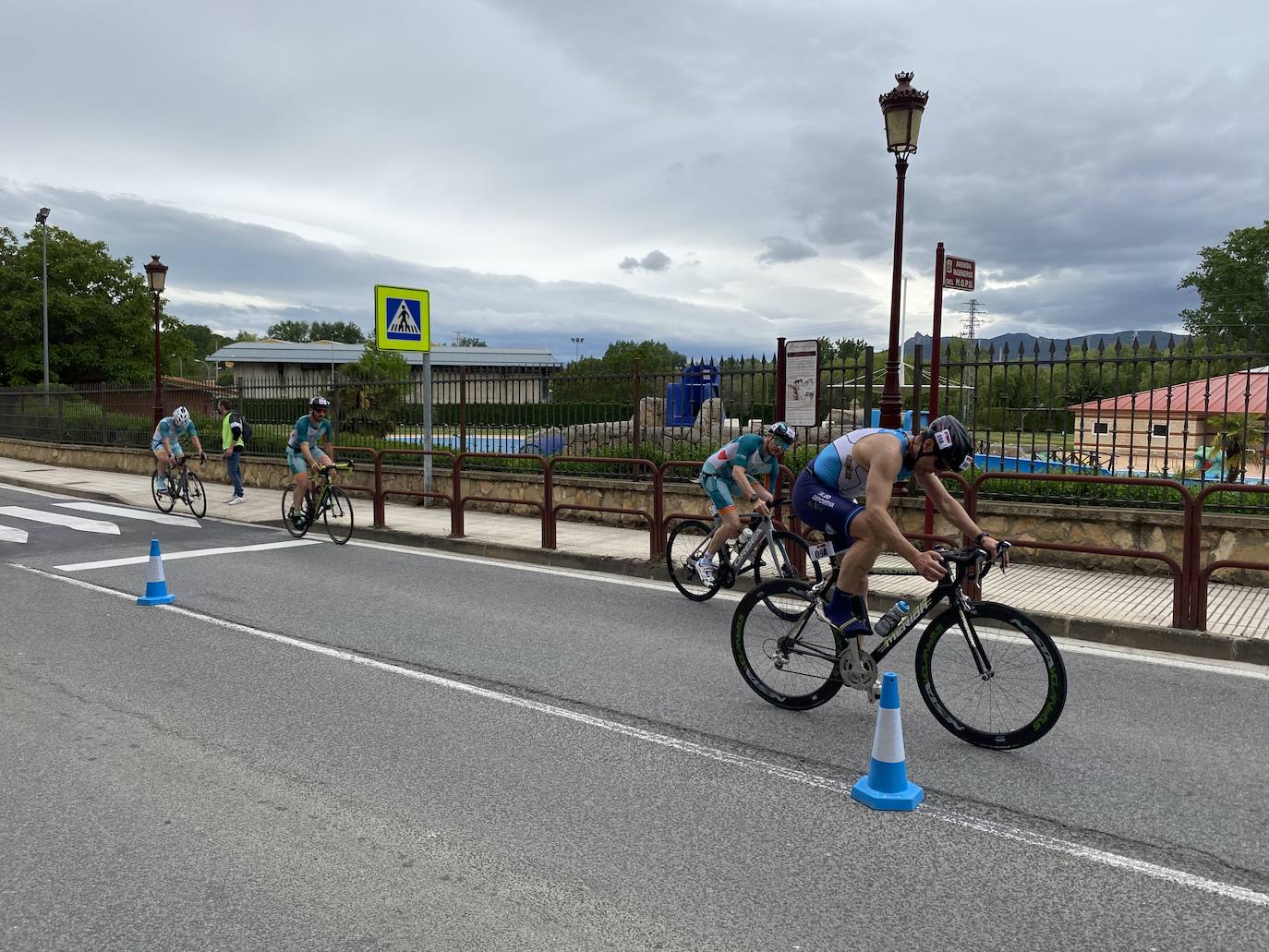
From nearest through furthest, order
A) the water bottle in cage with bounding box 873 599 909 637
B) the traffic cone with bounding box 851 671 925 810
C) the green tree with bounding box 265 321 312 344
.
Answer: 1. the traffic cone with bounding box 851 671 925 810
2. the water bottle in cage with bounding box 873 599 909 637
3. the green tree with bounding box 265 321 312 344

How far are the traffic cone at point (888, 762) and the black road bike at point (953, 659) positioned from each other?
849 mm

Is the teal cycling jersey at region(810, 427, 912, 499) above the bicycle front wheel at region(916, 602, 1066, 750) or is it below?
above

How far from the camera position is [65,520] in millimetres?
14836

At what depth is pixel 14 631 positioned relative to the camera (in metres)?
7.43

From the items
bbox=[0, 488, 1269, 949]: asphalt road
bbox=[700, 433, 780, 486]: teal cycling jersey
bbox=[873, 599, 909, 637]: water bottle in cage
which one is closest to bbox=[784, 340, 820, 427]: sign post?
bbox=[700, 433, 780, 486]: teal cycling jersey

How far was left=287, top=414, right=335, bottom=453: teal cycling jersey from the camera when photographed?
41.9 ft

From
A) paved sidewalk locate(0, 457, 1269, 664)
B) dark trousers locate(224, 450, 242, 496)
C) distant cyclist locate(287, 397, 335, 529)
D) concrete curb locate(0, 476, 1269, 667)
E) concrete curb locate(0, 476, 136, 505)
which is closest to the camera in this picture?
concrete curb locate(0, 476, 1269, 667)

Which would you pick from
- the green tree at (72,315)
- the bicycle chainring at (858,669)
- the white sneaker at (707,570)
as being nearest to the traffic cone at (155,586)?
the white sneaker at (707,570)

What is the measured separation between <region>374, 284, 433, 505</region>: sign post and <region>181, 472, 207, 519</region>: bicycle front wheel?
12.7ft

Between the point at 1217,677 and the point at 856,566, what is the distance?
10.2 ft

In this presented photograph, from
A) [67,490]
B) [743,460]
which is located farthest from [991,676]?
[67,490]

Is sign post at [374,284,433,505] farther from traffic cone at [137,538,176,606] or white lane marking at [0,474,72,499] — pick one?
white lane marking at [0,474,72,499]

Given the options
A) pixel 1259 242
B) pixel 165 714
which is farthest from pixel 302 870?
pixel 1259 242

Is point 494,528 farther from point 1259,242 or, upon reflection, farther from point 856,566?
point 1259,242
